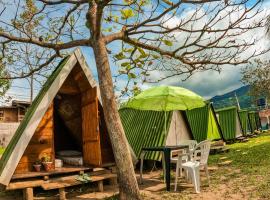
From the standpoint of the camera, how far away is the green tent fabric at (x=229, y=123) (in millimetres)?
22094

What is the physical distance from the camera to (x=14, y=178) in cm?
727

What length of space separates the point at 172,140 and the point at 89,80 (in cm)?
488

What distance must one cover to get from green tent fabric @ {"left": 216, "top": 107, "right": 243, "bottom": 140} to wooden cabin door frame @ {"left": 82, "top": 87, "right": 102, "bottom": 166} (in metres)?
15.1

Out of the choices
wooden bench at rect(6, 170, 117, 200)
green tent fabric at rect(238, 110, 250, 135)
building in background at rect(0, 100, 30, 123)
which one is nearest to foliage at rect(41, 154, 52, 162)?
wooden bench at rect(6, 170, 117, 200)

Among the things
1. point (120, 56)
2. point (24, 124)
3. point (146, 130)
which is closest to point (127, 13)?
point (120, 56)

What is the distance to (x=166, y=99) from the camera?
8852mm

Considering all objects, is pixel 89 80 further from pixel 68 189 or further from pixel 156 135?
pixel 156 135

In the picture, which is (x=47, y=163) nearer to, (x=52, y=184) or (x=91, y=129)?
(x=52, y=184)

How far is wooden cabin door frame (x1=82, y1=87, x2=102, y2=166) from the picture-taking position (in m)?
8.48

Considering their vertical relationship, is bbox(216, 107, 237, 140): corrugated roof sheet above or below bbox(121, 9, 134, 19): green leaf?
below

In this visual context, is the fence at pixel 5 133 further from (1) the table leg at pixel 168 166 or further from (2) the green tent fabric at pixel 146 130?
(1) the table leg at pixel 168 166

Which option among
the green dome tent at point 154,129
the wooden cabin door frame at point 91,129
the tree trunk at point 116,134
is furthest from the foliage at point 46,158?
the green dome tent at point 154,129

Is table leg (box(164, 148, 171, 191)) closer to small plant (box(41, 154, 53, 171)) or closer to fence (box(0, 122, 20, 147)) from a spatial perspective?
small plant (box(41, 154, 53, 171))

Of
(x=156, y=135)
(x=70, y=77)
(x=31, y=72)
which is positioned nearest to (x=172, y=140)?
(x=156, y=135)
